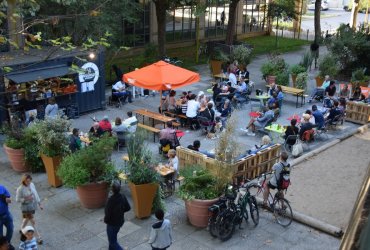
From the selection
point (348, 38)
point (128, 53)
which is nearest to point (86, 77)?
point (128, 53)

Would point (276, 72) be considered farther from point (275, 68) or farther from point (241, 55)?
point (241, 55)

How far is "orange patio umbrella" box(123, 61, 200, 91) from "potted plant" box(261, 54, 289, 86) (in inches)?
248

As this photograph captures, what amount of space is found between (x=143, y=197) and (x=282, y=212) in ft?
10.0

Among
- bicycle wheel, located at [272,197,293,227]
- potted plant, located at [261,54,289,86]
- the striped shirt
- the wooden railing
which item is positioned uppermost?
potted plant, located at [261,54,289,86]

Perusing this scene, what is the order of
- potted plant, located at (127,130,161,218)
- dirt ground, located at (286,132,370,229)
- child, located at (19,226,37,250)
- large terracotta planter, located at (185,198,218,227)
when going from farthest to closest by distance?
1. dirt ground, located at (286,132,370,229)
2. potted plant, located at (127,130,161,218)
3. large terracotta planter, located at (185,198,218,227)
4. child, located at (19,226,37,250)

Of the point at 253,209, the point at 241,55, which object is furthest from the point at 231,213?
the point at 241,55

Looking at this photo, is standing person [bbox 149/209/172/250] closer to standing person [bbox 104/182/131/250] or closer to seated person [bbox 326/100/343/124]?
standing person [bbox 104/182/131/250]

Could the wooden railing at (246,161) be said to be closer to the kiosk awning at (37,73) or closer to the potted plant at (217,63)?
the kiosk awning at (37,73)

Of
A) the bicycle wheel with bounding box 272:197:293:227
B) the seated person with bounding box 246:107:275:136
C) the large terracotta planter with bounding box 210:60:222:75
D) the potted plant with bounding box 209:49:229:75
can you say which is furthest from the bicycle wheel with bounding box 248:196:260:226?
the large terracotta planter with bounding box 210:60:222:75

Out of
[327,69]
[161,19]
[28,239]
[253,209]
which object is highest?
[161,19]

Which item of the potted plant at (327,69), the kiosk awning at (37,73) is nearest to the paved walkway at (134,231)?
the kiosk awning at (37,73)

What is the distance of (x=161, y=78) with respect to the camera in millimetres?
15453

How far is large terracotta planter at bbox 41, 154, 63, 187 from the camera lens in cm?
1136

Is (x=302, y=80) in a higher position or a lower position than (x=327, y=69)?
lower
